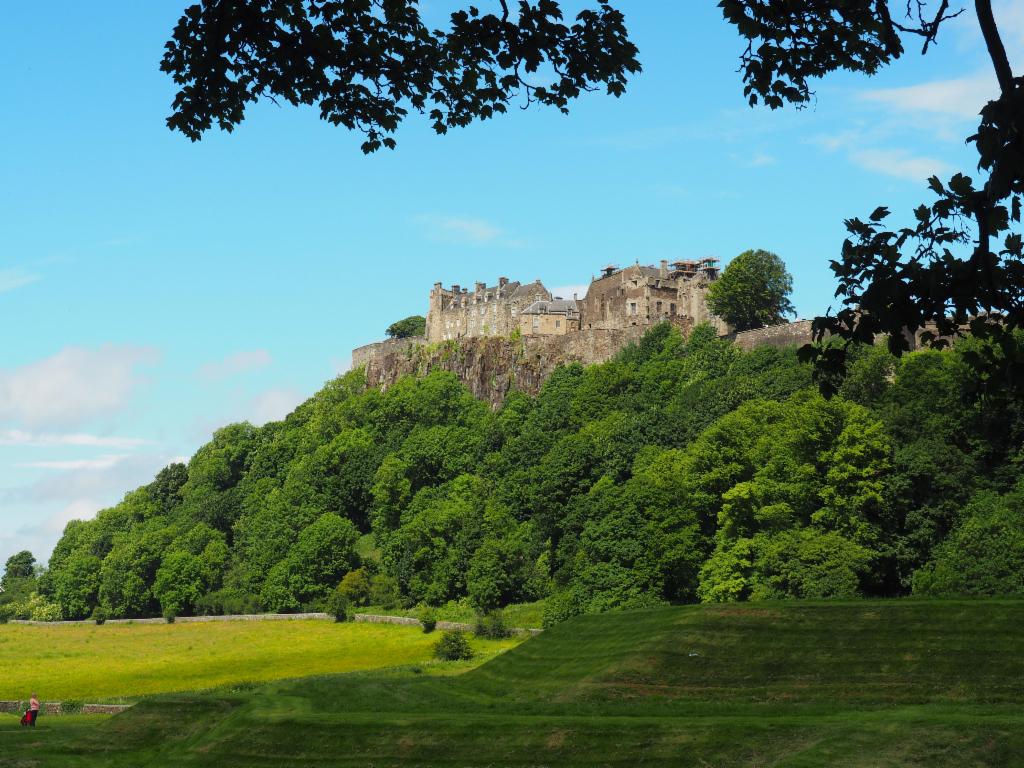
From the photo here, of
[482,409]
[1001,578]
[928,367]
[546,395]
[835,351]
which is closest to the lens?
[835,351]

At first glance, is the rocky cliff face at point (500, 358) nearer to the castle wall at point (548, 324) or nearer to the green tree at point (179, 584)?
the castle wall at point (548, 324)

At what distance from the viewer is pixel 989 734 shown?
1341 inches

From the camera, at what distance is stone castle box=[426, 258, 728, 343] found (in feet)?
443

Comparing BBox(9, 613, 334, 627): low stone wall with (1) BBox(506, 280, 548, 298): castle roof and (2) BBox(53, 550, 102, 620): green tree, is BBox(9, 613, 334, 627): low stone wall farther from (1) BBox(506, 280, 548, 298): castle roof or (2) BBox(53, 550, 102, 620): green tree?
(1) BBox(506, 280, 548, 298): castle roof

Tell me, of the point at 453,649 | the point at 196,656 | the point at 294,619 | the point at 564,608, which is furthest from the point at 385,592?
the point at 453,649

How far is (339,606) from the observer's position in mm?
101875

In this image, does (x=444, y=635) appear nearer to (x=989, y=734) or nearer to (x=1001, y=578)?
(x=1001, y=578)

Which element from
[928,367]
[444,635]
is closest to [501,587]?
[444,635]

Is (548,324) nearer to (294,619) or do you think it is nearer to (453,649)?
(294,619)

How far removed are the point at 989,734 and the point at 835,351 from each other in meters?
22.8

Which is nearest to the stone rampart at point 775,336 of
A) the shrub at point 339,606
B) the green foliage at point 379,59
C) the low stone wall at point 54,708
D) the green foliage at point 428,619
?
the green foliage at point 428,619

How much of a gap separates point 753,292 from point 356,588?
158ft

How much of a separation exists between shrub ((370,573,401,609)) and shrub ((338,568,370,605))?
62cm

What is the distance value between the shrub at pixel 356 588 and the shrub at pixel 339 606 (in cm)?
144
